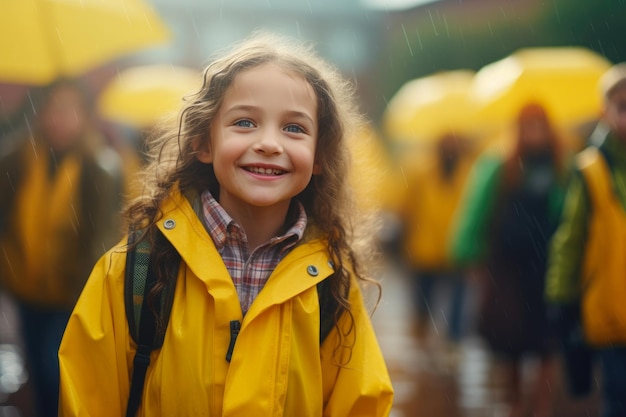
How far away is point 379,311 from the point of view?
37.2 ft

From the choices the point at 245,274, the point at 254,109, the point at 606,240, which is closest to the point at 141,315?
the point at 245,274

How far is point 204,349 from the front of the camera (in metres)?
2.25

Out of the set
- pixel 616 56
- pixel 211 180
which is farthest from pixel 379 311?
pixel 211 180

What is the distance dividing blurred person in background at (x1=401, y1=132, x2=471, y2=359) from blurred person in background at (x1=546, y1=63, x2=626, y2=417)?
392cm

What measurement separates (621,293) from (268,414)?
272 cm

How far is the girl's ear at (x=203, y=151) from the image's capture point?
2.52m

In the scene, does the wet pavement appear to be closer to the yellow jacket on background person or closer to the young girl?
the yellow jacket on background person

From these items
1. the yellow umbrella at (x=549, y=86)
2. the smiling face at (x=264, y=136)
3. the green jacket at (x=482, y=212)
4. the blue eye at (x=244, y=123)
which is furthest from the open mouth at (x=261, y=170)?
the yellow umbrella at (x=549, y=86)

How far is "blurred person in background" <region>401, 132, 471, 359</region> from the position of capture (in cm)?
848

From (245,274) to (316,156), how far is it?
0.50 meters

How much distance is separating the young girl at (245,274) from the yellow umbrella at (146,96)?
653 cm

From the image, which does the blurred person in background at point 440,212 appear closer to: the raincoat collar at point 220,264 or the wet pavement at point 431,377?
the wet pavement at point 431,377

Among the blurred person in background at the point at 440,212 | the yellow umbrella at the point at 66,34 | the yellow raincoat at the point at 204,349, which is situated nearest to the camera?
the yellow raincoat at the point at 204,349

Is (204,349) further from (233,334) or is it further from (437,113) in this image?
(437,113)
